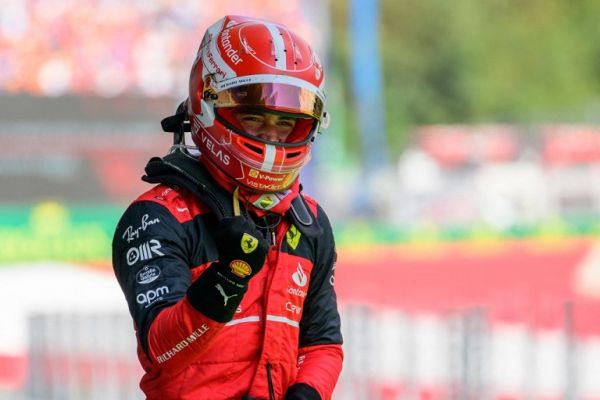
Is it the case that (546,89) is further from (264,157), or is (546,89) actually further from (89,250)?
(264,157)

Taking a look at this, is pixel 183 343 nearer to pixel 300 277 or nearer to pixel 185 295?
pixel 185 295

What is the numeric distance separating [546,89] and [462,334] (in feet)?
149

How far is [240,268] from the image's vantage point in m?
2.54

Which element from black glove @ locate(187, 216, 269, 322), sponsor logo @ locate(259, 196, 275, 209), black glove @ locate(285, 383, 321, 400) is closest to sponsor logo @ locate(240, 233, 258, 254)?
black glove @ locate(187, 216, 269, 322)

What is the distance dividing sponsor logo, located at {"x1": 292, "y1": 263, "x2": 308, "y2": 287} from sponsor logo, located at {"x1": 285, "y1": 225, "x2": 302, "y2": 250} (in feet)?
0.18

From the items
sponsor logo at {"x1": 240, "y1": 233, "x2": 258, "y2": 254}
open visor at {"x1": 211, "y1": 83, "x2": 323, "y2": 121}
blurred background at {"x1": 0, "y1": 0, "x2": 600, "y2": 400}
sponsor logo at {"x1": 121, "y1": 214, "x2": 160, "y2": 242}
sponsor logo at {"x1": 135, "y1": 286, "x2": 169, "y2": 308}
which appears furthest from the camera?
blurred background at {"x1": 0, "y1": 0, "x2": 600, "y2": 400}

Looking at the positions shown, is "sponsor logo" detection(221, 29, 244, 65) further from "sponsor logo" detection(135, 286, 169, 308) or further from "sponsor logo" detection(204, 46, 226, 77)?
"sponsor logo" detection(135, 286, 169, 308)

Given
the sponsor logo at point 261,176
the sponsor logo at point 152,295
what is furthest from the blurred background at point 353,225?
the sponsor logo at point 152,295

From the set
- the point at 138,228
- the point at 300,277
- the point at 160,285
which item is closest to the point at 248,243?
the point at 160,285

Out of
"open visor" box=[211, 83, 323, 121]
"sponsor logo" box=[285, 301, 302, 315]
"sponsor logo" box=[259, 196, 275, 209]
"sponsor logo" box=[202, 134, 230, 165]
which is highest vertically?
"open visor" box=[211, 83, 323, 121]

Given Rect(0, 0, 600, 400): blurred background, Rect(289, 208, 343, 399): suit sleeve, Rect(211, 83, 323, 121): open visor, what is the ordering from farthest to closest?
1. Rect(0, 0, 600, 400): blurred background
2. Rect(289, 208, 343, 399): suit sleeve
3. Rect(211, 83, 323, 121): open visor

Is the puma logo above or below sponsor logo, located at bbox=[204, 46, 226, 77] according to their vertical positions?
below

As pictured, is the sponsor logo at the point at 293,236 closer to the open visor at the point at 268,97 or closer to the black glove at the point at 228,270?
the open visor at the point at 268,97

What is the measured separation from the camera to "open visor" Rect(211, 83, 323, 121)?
2.98 meters
